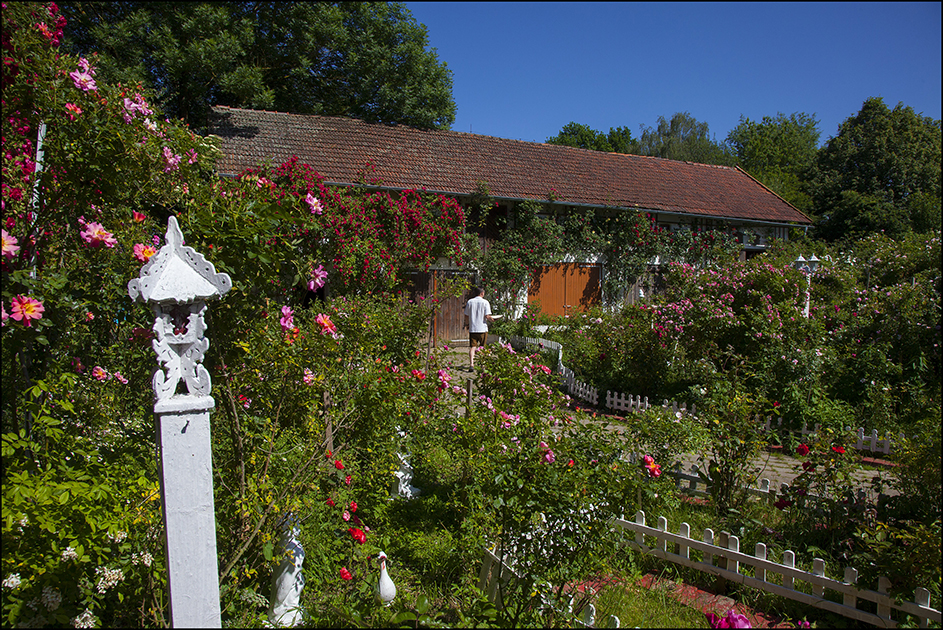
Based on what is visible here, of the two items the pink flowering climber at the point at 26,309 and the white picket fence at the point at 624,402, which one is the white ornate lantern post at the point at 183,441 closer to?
the pink flowering climber at the point at 26,309

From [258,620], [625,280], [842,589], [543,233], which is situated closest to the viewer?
[258,620]

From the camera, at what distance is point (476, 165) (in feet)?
44.6

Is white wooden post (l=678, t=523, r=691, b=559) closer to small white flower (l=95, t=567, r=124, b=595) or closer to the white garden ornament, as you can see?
the white garden ornament

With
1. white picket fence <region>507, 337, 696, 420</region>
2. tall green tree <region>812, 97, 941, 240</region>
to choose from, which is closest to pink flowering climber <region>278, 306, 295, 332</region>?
white picket fence <region>507, 337, 696, 420</region>

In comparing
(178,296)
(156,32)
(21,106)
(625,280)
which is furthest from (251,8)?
(178,296)

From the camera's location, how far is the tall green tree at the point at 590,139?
36750 millimetres

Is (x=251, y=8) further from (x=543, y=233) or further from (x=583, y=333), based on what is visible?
(x=583, y=333)

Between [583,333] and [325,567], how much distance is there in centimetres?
683

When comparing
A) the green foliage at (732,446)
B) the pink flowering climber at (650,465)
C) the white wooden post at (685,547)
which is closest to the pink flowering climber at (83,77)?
the pink flowering climber at (650,465)

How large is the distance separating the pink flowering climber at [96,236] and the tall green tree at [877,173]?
88.9 feet

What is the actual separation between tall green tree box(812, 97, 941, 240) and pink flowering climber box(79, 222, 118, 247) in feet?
88.9

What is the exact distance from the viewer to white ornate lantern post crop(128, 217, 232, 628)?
193 cm

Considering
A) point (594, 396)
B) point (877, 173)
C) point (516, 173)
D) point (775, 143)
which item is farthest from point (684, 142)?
point (594, 396)

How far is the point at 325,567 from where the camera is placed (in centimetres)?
300
